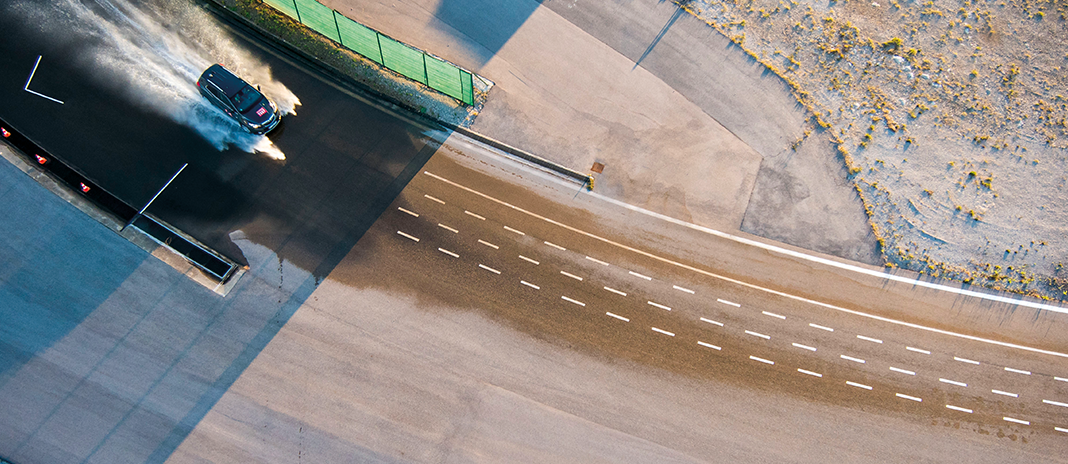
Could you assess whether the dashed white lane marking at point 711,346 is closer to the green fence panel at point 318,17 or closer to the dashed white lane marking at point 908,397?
the dashed white lane marking at point 908,397

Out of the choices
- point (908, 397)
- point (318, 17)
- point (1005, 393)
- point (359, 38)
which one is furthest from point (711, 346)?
point (318, 17)

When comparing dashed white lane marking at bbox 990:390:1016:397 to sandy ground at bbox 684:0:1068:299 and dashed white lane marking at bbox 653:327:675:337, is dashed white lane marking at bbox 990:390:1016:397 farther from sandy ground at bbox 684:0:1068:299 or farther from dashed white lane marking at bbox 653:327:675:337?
dashed white lane marking at bbox 653:327:675:337

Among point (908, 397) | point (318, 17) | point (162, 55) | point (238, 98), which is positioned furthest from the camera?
point (162, 55)

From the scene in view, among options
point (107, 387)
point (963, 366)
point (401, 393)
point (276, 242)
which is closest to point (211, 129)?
point (276, 242)

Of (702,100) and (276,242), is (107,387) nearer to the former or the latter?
(276,242)

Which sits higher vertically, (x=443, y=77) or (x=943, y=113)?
(x=943, y=113)

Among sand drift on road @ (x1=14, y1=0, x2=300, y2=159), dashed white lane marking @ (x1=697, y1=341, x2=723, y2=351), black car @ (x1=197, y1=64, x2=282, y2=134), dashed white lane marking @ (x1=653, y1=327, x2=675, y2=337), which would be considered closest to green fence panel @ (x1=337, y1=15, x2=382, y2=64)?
sand drift on road @ (x1=14, y1=0, x2=300, y2=159)

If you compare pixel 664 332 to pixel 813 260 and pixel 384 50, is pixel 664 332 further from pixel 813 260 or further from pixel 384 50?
pixel 384 50
